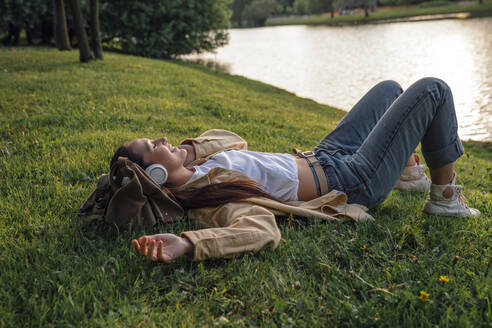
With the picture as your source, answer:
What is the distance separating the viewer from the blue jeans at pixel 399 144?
3090 millimetres

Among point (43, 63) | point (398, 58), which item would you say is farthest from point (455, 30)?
point (43, 63)

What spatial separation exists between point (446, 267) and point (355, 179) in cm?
100

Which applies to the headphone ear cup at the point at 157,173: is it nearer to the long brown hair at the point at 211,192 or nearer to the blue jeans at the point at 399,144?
the long brown hair at the point at 211,192

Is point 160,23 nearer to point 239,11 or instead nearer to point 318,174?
point 318,174

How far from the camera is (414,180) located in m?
4.14

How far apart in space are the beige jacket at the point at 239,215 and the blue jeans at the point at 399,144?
0.19 metres

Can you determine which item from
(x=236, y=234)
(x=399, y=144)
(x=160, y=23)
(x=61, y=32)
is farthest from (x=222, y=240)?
(x=160, y=23)

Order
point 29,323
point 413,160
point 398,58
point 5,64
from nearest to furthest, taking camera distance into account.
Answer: point 29,323, point 413,160, point 5,64, point 398,58

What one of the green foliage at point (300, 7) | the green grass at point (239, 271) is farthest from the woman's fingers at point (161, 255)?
the green foliage at point (300, 7)

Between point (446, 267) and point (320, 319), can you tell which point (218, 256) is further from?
point (446, 267)

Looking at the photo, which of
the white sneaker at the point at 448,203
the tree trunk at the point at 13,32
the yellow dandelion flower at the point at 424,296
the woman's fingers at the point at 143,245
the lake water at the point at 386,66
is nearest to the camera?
the yellow dandelion flower at the point at 424,296

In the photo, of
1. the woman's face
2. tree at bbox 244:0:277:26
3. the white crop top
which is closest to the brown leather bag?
the woman's face

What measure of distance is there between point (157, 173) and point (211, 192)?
0.46 meters

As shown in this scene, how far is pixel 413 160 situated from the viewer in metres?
4.02
